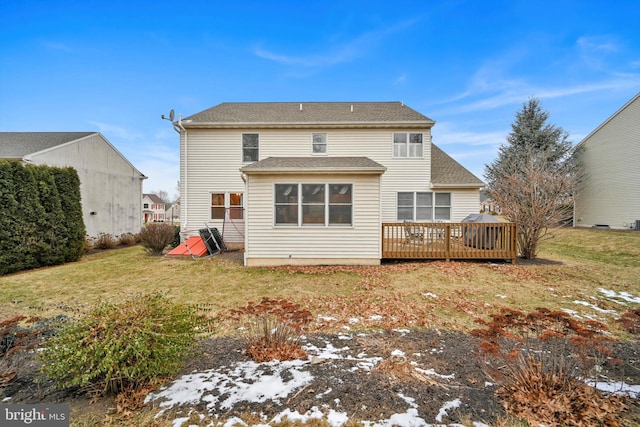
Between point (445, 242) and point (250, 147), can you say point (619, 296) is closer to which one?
point (445, 242)

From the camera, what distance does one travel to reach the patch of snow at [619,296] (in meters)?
5.50

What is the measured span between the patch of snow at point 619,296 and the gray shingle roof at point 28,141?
21.4 m

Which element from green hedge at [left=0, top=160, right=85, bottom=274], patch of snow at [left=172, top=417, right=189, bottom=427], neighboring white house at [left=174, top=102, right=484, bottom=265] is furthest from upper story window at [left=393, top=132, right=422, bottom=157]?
green hedge at [left=0, top=160, right=85, bottom=274]

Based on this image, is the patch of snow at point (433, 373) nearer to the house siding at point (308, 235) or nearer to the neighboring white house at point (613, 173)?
the house siding at point (308, 235)

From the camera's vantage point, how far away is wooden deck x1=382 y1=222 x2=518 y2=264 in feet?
29.7

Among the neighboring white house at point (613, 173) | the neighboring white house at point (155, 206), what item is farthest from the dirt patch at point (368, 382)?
the neighboring white house at point (155, 206)

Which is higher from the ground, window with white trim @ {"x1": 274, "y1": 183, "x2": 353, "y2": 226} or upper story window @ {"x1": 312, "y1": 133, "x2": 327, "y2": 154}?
upper story window @ {"x1": 312, "y1": 133, "x2": 327, "y2": 154}

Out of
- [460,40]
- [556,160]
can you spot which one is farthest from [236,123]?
[556,160]

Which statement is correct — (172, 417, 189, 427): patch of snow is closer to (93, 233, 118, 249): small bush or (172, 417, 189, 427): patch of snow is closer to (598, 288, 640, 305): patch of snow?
(598, 288, 640, 305): patch of snow

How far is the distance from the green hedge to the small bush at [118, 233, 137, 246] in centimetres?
454

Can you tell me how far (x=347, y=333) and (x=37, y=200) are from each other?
11576 millimetres

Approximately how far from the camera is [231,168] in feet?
40.6

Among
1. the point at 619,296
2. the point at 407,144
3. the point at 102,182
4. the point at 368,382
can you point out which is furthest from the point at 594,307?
the point at 102,182

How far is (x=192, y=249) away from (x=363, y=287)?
299 inches
